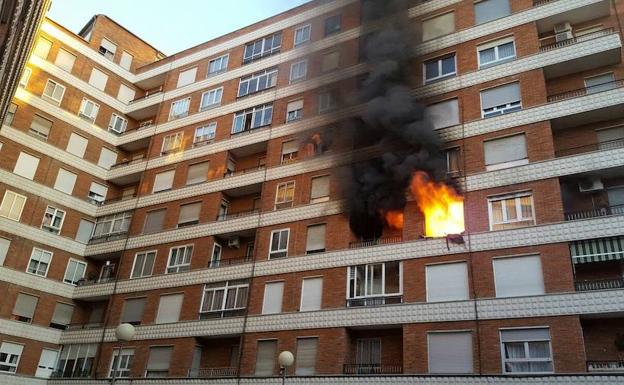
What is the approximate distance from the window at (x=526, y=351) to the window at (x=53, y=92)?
2663cm

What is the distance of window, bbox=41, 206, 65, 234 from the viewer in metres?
29.0

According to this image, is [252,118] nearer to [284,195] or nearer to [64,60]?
[284,195]

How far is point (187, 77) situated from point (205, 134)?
506 cm

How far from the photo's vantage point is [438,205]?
20.3m

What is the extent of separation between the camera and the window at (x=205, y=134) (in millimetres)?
29328

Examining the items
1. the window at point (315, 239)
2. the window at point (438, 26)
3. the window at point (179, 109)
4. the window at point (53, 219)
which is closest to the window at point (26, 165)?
the window at point (53, 219)

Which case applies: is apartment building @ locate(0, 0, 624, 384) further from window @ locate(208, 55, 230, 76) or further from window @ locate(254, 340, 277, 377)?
window @ locate(208, 55, 230, 76)

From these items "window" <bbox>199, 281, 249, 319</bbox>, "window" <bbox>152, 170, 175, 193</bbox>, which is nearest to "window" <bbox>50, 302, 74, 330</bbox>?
"window" <bbox>152, 170, 175, 193</bbox>

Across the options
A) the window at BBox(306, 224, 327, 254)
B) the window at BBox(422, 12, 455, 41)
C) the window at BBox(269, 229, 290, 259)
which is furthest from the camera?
the window at BBox(422, 12, 455, 41)

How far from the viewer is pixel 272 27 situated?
30219mm

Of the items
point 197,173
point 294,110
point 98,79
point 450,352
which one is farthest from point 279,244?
point 98,79

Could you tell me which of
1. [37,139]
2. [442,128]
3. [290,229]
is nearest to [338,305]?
[290,229]

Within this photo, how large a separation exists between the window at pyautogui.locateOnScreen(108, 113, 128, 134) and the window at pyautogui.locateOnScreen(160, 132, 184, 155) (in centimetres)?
446

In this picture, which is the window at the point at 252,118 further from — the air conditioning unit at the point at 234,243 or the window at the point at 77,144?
the window at the point at 77,144
